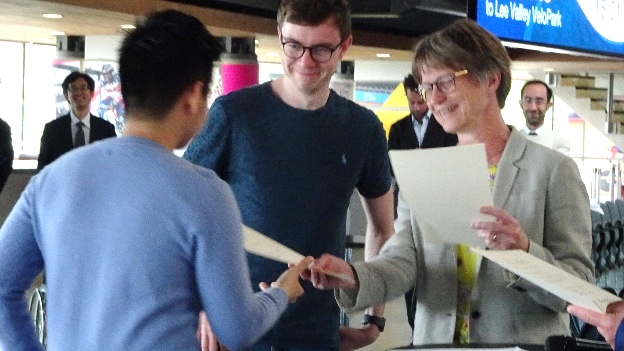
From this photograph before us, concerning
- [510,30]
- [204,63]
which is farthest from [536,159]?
[510,30]

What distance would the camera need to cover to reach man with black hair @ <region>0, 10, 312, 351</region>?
5.59 ft

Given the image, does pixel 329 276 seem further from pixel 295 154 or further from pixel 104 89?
pixel 104 89

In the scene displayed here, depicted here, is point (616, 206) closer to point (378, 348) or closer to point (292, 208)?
point (378, 348)

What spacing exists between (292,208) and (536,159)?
0.63 m

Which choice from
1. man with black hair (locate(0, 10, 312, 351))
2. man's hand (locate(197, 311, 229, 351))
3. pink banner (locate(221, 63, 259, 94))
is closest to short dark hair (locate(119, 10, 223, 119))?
man with black hair (locate(0, 10, 312, 351))

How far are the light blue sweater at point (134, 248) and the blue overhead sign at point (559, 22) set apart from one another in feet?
8.93

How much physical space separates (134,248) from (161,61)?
335mm

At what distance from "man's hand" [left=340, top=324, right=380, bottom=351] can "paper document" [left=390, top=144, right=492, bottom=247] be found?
65 centimetres

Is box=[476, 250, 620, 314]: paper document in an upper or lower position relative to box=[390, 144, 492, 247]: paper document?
lower

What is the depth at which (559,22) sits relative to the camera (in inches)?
199

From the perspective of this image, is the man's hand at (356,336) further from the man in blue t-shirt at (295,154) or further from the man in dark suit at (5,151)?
the man in dark suit at (5,151)

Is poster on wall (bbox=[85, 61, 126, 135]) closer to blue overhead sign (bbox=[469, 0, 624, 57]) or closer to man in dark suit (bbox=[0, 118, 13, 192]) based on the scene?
man in dark suit (bbox=[0, 118, 13, 192])

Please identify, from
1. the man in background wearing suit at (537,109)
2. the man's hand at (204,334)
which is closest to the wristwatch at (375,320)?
the man's hand at (204,334)

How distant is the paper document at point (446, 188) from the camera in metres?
2.17
